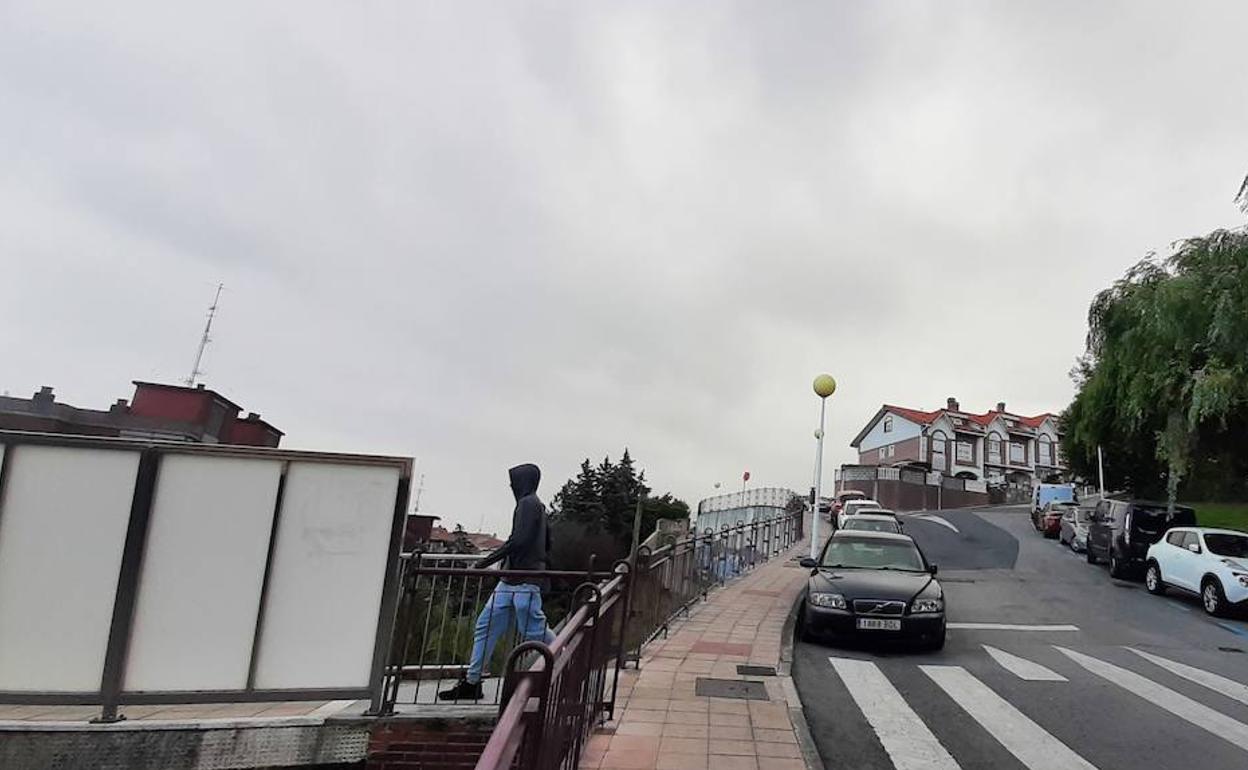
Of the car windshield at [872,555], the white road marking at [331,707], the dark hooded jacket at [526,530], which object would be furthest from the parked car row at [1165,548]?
the white road marking at [331,707]

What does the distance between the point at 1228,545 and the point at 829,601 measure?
422 inches

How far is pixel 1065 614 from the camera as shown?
44.5 feet

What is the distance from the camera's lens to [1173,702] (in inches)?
294

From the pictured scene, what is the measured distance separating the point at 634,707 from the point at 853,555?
18.5 feet

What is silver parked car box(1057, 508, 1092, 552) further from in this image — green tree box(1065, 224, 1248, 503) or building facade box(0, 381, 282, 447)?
building facade box(0, 381, 282, 447)

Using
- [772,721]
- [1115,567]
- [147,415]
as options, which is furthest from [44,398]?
[1115,567]

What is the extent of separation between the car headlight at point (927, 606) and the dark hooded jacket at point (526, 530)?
532 cm

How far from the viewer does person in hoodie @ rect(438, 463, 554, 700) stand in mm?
5980

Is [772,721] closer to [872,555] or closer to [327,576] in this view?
[327,576]

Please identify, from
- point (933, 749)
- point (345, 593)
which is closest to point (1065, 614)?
point (933, 749)

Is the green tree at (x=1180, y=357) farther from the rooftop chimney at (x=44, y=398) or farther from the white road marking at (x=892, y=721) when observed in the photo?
the rooftop chimney at (x=44, y=398)

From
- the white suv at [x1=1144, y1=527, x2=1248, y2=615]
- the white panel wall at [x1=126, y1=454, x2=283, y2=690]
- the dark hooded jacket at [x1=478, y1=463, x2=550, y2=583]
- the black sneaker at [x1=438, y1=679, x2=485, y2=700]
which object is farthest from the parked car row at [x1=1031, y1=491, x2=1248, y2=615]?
the white panel wall at [x1=126, y1=454, x2=283, y2=690]

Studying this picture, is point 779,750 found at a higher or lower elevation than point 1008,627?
lower

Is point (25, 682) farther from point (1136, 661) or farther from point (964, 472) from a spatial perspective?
point (964, 472)
